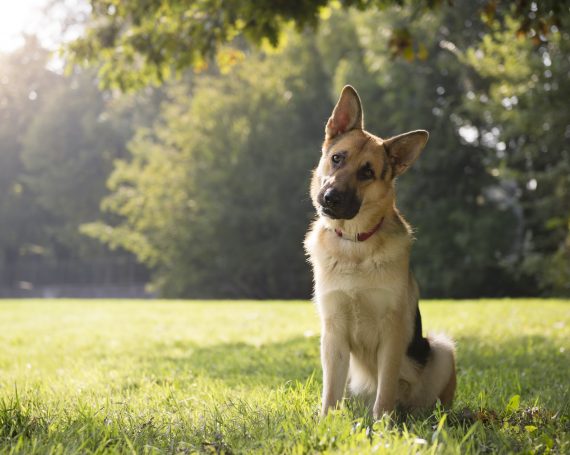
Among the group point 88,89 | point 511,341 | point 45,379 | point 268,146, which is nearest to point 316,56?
point 268,146

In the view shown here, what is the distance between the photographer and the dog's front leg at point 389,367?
3932 mm

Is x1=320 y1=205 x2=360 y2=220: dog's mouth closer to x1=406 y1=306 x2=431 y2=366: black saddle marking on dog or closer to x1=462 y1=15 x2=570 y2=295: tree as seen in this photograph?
x1=406 y1=306 x2=431 y2=366: black saddle marking on dog

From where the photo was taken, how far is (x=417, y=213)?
85.1 feet

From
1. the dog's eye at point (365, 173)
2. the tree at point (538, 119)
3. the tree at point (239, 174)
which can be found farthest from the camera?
the tree at point (239, 174)

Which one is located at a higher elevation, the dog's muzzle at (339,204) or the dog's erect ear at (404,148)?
the dog's erect ear at (404,148)

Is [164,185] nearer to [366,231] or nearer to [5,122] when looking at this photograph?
[5,122]

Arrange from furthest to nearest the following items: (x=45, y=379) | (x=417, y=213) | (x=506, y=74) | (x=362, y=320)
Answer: (x=417, y=213) → (x=506, y=74) → (x=45, y=379) → (x=362, y=320)

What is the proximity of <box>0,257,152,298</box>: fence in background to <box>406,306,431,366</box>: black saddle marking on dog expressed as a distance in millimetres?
41073

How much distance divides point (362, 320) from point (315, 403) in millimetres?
702

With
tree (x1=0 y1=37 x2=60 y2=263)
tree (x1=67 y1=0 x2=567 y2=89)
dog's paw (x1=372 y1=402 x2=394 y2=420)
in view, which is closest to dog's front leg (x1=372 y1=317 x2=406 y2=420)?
dog's paw (x1=372 y1=402 x2=394 y2=420)

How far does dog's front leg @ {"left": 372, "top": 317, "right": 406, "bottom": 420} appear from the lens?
155 inches

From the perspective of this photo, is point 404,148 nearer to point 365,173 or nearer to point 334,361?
point 365,173

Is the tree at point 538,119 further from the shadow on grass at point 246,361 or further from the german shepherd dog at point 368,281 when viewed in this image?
the german shepherd dog at point 368,281

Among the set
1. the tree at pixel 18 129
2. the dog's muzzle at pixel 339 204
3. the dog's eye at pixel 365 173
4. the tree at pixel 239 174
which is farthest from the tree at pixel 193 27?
the tree at pixel 18 129
